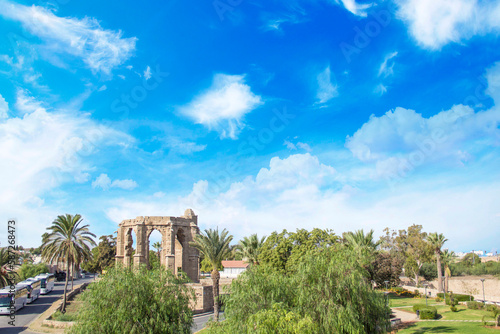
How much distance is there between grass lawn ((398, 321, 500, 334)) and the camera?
24.2 meters

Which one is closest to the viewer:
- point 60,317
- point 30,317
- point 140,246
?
point 60,317

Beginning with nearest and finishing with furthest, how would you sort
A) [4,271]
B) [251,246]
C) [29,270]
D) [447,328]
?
[447,328], [4,271], [251,246], [29,270]

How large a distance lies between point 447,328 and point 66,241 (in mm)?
36045

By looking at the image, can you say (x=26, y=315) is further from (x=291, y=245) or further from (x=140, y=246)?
(x=291, y=245)

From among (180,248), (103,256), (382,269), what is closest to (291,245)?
(382,269)

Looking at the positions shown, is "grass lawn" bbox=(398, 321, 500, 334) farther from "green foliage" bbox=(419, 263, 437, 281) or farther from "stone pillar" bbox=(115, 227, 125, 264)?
"green foliage" bbox=(419, 263, 437, 281)

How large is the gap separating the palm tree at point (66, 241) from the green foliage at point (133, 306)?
864 inches

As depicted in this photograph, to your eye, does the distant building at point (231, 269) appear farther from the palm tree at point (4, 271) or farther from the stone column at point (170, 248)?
the palm tree at point (4, 271)

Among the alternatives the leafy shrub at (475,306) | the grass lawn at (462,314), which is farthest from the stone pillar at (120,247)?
the leafy shrub at (475,306)

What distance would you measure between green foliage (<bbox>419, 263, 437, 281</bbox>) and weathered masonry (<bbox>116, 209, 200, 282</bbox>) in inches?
1767

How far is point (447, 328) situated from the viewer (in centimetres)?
2586

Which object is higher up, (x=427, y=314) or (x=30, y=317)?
(x=30, y=317)

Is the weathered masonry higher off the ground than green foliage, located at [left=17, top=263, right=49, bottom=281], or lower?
higher

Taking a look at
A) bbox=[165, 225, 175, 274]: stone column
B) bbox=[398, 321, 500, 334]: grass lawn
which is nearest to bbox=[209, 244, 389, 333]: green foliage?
bbox=[398, 321, 500, 334]: grass lawn
